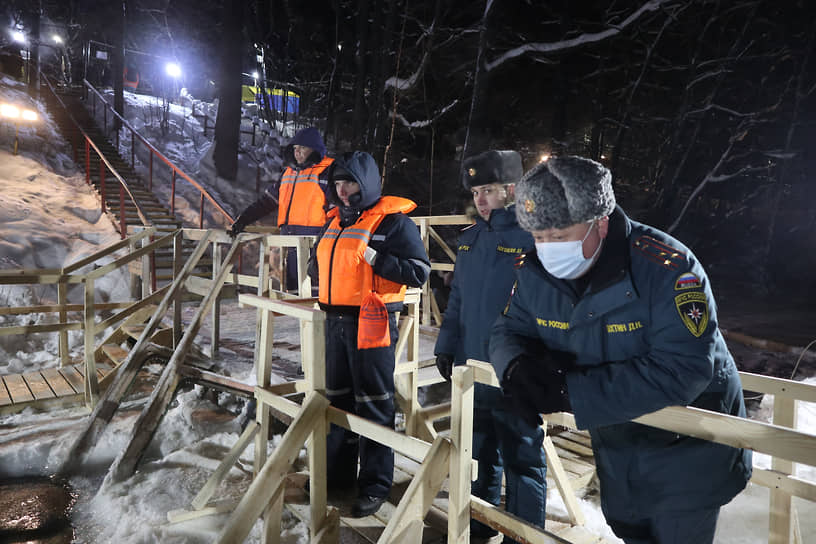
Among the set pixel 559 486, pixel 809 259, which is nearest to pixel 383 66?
pixel 559 486

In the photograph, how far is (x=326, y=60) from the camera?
69.1ft

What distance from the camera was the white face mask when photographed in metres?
1.64

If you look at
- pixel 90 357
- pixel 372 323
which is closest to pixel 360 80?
pixel 90 357

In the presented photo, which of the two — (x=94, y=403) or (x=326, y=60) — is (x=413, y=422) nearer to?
(x=94, y=403)

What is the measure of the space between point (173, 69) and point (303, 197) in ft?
94.9

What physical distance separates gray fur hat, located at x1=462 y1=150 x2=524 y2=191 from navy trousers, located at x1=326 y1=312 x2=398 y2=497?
1.18 m

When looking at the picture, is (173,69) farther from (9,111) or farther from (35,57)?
(9,111)

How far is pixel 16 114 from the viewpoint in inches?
561

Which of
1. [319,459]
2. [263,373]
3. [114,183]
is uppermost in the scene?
[114,183]

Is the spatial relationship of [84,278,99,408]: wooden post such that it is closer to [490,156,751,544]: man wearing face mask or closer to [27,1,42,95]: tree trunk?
[490,156,751,544]: man wearing face mask

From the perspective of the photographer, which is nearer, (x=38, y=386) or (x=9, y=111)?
(x=38, y=386)

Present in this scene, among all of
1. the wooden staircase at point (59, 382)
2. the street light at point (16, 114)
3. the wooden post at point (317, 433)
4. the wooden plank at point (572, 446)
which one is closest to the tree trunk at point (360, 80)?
the street light at point (16, 114)

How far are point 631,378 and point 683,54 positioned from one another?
1803 cm

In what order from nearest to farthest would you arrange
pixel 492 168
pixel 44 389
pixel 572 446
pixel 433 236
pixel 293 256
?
pixel 492 168 < pixel 572 446 < pixel 44 389 < pixel 293 256 < pixel 433 236
